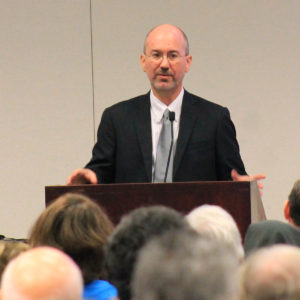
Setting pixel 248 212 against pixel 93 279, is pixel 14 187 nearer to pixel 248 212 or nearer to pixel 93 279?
pixel 248 212

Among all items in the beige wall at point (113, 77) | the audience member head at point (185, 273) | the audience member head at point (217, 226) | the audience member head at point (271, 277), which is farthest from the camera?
the beige wall at point (113, 77)

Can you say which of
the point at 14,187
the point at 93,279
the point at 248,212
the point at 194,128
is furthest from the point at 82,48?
the point at 93,279

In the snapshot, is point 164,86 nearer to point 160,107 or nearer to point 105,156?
point 160,107

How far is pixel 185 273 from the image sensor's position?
62.6 inches

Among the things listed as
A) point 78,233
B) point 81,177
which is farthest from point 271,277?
point 81,177

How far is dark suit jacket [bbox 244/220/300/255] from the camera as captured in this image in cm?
275

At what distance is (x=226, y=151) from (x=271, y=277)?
2.32 meters

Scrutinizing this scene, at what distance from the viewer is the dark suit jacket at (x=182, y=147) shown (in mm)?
4043

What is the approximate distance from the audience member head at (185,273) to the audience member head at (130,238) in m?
0.53

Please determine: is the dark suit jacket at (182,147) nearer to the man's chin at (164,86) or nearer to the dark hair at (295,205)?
the man's chin at (164,86)

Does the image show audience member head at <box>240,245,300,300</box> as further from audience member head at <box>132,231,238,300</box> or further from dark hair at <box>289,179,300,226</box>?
dark hair at <box>289,179,300,226</box>

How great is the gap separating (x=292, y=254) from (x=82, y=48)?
5363mm

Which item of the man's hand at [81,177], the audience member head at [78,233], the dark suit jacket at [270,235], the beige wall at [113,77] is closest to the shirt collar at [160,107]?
the man's hand at [81,177]

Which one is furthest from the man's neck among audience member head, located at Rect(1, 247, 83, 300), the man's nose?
audience member head, located at Rect(1, 247, 83, 300)
